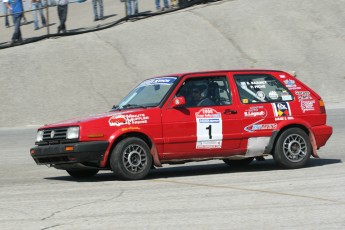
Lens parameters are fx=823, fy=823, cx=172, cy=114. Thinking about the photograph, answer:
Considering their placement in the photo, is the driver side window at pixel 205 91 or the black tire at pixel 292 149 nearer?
the driver side window at pixel 205 91

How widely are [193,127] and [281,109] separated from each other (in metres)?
1.40

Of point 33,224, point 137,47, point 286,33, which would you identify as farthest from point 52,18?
point 33,224

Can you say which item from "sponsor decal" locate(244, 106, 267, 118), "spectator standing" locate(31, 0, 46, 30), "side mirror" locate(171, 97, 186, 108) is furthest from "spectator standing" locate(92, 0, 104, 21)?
"side mirror" locate(171, 97, 186, 108)

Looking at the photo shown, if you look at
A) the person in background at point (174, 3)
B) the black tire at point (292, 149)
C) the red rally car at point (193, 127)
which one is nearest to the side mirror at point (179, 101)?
the red rally car at point (193, 127)

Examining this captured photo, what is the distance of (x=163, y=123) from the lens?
11062 mm

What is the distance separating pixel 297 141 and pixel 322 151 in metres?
2.64

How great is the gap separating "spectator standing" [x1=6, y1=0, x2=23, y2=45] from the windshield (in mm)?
14199

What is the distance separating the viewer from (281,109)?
11.7 m

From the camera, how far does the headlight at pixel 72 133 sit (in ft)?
35.3

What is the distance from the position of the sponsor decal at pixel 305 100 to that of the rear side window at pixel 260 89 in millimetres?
149

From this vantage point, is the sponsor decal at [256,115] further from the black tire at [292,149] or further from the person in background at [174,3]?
the person in background at [174,3]

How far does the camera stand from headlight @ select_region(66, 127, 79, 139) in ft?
35.3

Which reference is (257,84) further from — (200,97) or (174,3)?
(174,3)

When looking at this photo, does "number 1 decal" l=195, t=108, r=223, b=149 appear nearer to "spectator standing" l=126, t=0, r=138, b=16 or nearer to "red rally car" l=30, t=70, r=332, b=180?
"red rally car" l=30, t=70, r=332, b=180
